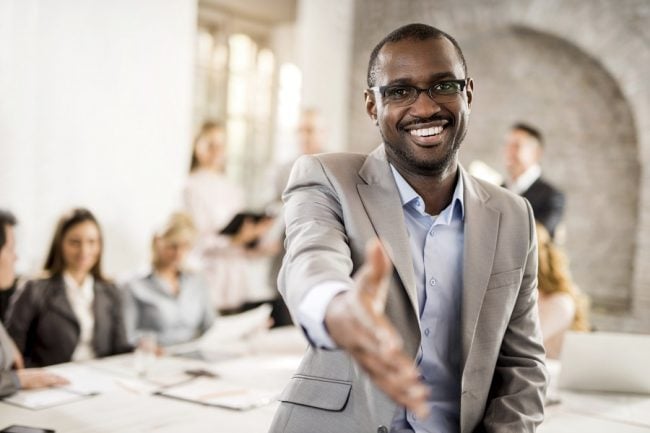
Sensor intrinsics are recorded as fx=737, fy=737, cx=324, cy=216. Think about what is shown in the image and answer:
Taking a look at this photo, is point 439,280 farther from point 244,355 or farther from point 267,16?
point 267,16

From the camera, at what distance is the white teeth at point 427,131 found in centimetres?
144

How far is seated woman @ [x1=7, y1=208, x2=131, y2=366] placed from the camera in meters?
3.17

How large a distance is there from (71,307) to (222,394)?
1300mm

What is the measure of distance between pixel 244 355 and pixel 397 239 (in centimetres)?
160

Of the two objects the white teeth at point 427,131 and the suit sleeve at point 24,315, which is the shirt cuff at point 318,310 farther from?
the suit sleeve at point 24,315

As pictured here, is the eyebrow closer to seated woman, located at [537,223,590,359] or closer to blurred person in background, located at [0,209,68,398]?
blurred person in background, located at [0,209,68,398]

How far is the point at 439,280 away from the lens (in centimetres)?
150

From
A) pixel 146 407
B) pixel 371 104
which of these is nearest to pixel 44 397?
pixel 146 407

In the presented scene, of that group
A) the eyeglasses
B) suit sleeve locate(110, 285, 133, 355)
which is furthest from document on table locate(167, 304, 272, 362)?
the eyeglasses

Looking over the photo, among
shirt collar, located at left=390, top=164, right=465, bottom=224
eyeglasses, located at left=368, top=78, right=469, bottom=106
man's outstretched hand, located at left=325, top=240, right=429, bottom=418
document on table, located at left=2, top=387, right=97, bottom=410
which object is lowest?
document on table, located at left=2, top=387, right=97, bottom=410

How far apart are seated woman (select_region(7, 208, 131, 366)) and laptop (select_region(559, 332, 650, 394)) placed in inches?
74.8

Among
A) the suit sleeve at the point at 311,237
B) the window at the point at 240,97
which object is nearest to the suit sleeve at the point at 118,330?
the suit sleeve at the point at 311,237

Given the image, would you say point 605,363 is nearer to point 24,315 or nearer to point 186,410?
point 186,410

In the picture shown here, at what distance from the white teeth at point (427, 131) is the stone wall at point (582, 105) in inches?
183
